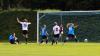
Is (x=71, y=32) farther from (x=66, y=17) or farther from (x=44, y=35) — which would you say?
(x=66, y=17)

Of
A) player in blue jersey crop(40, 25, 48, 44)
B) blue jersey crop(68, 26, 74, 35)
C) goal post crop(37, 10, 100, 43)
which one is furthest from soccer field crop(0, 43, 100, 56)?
goal post crop(37, 10, 100, 43)

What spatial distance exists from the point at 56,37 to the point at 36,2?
62.6ft

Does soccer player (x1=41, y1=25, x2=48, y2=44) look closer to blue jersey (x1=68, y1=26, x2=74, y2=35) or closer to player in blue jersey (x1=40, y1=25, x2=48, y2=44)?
player in blue jersey (x1=40, y1=25, x2=48, y2=44)

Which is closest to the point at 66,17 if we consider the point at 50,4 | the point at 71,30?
the point at 71,30

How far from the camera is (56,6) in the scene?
55.5 metres

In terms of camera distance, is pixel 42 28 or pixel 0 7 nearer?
pixel 42 28

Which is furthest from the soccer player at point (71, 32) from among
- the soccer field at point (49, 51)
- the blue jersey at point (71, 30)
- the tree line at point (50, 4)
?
the tree line at point (50, 4)

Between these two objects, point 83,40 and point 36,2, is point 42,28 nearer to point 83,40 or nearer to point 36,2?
point 83,40

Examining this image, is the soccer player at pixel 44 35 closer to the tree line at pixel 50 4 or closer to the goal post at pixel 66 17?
the goal post at pixel 66 17

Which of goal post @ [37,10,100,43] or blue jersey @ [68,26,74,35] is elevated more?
goal post @ [37,10,100,43]

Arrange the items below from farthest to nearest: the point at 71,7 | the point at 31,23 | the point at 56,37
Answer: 1. the point at 71,7
2. the point at 31,23
3. the point at 56,37

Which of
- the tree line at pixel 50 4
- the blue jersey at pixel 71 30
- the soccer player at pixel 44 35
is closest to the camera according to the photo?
the soccer player at pixel 44 35

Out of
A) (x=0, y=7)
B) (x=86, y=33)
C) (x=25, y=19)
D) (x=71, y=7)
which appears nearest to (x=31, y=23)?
(x=25, y=19)

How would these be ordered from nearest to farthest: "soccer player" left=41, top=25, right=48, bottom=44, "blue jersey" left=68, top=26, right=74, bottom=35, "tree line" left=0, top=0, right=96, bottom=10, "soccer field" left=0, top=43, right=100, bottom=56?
"soccer field" left=0, top=43, right=100, bottom=56 → "soccer player" left=41, top=25, right=48, bottom=44 → "blue jersey" left=68, top=26, right=74, bottom=35 → "tree line" left=0, top=0, right=96, bottom=10
